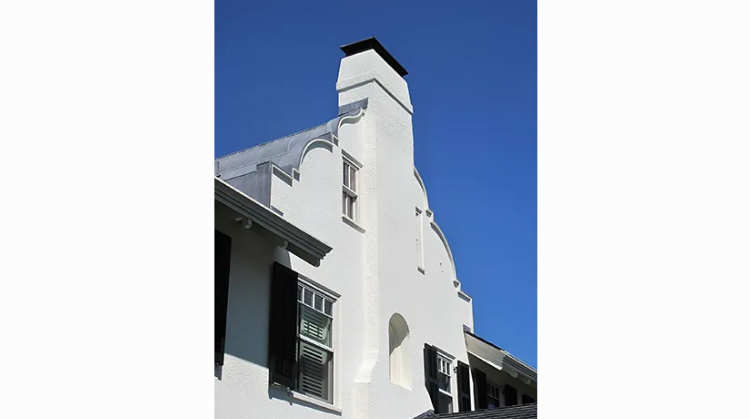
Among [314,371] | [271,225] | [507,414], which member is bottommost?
[507,414]

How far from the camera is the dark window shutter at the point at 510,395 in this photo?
15.1 metres

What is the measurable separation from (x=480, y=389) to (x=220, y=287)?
668 centimetres

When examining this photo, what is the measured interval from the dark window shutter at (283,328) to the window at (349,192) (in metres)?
2.20

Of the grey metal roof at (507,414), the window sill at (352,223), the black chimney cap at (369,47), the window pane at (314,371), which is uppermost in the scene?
the black chimney cap at (369,47)

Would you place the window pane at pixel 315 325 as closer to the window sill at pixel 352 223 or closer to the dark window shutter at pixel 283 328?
the dark window shutter at pixel 283 328

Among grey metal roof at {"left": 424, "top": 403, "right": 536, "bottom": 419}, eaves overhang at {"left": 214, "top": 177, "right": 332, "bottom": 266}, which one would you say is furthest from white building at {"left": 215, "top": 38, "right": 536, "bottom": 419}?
grey metal roof at {"left": 424, "top": 403, "right": 536, "bottom": 419}

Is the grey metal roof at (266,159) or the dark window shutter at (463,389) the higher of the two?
the grey metal roof at (266,159)

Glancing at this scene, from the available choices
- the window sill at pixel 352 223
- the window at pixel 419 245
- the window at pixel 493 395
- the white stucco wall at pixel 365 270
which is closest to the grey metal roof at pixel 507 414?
the white stucco wall at pixel 365 270

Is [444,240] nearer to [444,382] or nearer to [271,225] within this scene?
[444,382]

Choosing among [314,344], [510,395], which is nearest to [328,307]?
[314,344]

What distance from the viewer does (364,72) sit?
43.0 feet
